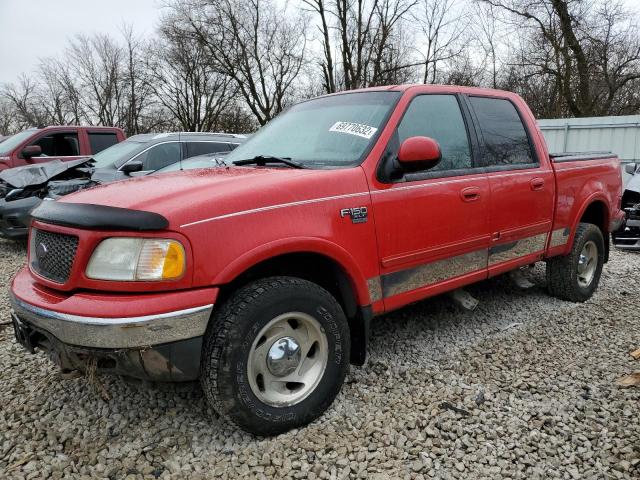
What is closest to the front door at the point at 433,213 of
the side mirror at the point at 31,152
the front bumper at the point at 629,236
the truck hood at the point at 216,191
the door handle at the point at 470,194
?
the door handle at the point at 470,194

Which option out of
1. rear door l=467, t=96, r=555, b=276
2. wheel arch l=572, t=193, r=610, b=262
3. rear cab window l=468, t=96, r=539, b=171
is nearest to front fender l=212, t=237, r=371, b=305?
rear door l=467, t=96, r=555, b=276

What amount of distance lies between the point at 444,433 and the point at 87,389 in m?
2.13

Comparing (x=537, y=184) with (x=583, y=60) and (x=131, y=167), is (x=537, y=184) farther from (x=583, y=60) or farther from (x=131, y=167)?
(x=583, y=60)

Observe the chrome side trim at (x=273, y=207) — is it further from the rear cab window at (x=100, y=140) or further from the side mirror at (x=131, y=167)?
the rear cab window at (x=100, y=140)

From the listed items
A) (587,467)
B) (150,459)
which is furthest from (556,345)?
(150,459)

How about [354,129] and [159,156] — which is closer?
[354,129]

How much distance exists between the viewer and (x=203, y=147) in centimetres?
Result: 845

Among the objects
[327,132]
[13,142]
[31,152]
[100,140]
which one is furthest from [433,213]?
[13,142]

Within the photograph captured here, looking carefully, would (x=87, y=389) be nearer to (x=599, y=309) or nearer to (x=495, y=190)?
(x=495, y=190)

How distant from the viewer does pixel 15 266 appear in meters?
6.28

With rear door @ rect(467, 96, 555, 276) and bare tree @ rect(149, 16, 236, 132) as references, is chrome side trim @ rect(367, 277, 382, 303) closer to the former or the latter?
rear door @ rect(467, 96, 555, 276)

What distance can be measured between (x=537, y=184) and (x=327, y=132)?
6.02ft

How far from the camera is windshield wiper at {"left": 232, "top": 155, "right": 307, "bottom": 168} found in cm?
284

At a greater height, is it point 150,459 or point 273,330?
point 273,330
